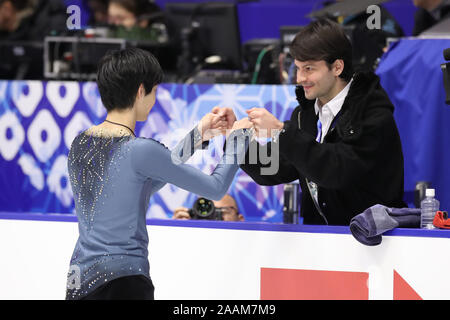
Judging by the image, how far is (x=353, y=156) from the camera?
3.06 m

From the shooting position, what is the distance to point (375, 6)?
445 cm

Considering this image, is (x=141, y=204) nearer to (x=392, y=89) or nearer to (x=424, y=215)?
(x=424, y=215)

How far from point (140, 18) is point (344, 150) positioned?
5.19 meters

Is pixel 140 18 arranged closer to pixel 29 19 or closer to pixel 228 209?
pixel 29 19

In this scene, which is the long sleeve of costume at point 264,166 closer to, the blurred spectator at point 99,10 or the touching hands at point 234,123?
the touching hands at point 234,123

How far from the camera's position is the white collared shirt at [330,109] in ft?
10.6

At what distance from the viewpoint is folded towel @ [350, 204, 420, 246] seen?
2.97 metres

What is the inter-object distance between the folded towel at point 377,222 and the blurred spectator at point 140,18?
15.1 ft

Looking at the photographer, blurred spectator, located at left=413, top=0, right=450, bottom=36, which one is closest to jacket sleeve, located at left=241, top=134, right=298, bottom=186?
the photographer

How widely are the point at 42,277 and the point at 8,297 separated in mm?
181

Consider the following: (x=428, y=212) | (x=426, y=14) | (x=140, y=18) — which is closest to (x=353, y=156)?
(x=428, y=212)

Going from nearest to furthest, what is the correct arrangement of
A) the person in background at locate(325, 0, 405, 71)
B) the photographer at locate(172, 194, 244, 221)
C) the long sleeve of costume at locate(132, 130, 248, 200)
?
the long sleeve of costume at locate(132, 130, 248, 200), the photographer at locate(172, 194, 244, 221), the person in background at locate(325, 0, 405, 71)

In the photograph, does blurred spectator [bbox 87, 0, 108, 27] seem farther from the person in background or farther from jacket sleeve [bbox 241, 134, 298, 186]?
jacket sleeve [bbox 241, 134, 298, 186]
